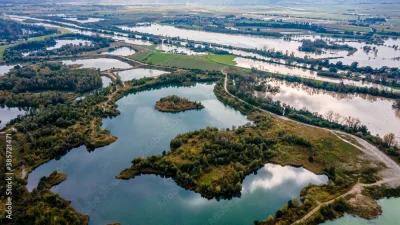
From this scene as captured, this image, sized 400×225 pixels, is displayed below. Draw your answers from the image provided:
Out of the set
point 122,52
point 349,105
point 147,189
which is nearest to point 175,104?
point 147,189

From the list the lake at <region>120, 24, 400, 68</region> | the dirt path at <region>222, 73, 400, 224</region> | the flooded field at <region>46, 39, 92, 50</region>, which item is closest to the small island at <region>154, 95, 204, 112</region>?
the dirt path at <region>222, 73, 400, 224</region>

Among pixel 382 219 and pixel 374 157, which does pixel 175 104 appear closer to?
pixel 374 157

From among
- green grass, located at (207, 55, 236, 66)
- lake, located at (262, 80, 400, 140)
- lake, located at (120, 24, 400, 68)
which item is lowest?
lake, located at (262, 80, 400, 140)

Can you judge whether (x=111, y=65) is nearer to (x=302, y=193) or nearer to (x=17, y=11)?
(x=302, y=193)

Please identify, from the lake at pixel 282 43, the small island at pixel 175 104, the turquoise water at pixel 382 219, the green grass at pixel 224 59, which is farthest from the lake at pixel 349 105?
the lake at pixel 282 43

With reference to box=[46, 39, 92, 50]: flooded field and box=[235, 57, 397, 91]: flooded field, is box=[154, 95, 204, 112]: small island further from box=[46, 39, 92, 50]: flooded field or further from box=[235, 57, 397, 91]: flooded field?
box=[46, 39, 92, 50]: flooded field
